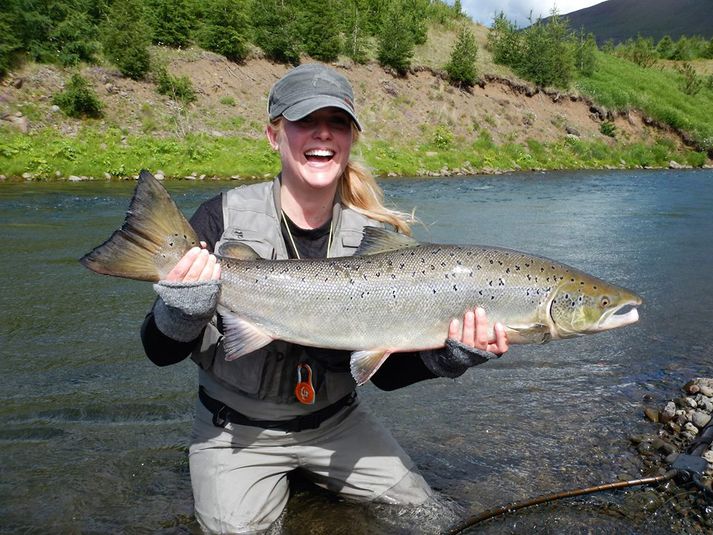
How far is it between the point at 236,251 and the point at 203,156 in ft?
70.8

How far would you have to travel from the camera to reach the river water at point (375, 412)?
11.0 ft

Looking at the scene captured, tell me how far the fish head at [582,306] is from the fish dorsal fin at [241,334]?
1.48m


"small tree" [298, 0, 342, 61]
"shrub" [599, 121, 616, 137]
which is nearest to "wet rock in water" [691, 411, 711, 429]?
"small tree" [298, 0, 342, 61]

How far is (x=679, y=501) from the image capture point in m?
3.48

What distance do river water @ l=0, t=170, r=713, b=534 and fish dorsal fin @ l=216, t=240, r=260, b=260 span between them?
5.05 ft

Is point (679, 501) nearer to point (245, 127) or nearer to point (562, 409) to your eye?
point (562, 409)

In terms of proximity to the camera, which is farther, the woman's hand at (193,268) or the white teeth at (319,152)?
the white teeth at (319,152)

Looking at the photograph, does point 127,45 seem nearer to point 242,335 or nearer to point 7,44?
point 7,44

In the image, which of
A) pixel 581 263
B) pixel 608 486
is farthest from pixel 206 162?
pixel 608 486

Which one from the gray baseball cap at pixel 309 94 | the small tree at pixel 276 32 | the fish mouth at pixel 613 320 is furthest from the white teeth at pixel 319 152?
the small tree at pixel 276 32

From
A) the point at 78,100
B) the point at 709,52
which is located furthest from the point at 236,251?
the point at 709,52

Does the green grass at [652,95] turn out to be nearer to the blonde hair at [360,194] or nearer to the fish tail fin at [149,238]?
the blonde hair at [360,194]

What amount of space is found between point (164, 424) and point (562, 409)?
10.3 ft

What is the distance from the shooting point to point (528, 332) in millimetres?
3025
